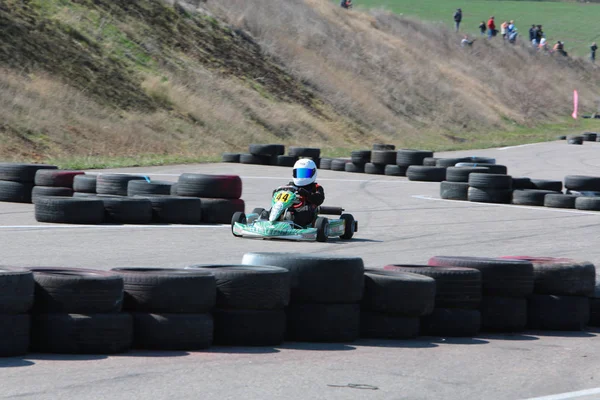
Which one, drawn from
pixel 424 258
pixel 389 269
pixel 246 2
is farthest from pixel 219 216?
pixel 246 2

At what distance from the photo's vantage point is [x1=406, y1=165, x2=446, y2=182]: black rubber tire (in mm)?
25109

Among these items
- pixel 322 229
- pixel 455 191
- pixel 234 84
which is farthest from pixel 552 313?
pixel 234 84

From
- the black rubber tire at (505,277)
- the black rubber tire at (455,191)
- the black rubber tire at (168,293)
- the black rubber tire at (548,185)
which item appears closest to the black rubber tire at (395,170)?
the black rubber tire at (455,191)

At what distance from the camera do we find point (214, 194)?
15.5 metres

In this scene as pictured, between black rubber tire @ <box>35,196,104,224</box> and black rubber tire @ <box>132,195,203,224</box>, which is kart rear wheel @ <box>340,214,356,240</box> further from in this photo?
black rubber tire @ <box>35,196,104,224</box>

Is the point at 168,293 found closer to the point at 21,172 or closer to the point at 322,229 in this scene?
the point at 322,229

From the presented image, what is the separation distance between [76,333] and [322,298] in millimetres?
1851

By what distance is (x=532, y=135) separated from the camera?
50.9 meters

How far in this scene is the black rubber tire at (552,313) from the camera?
854 cm

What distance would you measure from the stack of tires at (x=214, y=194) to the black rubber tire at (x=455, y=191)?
653 cm

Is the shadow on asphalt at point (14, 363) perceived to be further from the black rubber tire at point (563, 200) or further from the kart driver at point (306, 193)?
the black rubber tire at point (563, 200)

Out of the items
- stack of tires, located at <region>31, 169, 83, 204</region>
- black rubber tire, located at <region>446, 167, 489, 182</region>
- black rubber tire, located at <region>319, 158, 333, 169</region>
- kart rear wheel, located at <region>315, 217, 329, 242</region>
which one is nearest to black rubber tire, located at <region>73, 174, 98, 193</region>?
stack of tires, located at <region>31, 169, 83, 204</region>

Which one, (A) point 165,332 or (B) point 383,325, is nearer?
(A) point 165,332

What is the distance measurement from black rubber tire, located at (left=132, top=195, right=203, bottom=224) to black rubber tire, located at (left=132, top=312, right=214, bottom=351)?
8.18 m
